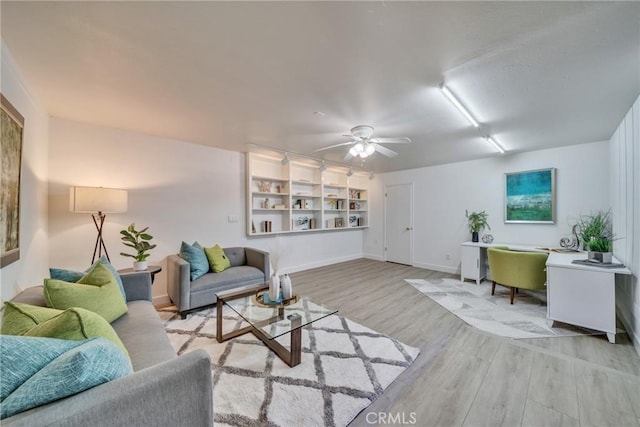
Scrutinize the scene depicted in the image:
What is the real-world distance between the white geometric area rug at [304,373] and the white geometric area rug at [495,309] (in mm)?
1209

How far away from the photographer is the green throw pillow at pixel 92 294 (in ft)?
4.89

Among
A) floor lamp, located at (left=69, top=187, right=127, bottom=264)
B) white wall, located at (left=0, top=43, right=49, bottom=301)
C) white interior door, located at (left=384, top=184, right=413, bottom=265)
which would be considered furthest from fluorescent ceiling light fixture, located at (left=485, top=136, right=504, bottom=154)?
white wall, located at (left=0, top=43, right=49, bottom=301)

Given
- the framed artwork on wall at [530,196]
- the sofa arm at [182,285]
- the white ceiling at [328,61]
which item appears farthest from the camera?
the framed artwork on wall at [530,196]

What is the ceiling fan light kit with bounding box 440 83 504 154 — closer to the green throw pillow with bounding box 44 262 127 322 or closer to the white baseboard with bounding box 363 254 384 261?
the green throw pillow with bounding box 44 262 127 322

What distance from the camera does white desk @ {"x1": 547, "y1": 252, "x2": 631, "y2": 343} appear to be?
2312 millimetres

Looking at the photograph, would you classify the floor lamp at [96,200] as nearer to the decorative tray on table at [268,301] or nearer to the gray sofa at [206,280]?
the gray sofa at [206,280]

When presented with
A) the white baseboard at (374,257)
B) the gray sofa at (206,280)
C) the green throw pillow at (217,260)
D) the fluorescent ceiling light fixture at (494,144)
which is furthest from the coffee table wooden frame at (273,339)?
the white baseboard at (374,257)

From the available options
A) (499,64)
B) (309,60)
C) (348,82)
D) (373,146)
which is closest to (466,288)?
(373,146)

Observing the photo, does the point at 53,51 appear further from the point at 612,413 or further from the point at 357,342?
the point at 612,413

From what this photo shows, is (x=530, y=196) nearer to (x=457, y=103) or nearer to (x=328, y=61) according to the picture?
(x=457, y=103)

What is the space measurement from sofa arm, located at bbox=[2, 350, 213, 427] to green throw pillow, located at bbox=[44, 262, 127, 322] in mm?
1042

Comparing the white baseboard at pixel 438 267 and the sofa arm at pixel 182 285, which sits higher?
the sofa arm at pixel 182 285

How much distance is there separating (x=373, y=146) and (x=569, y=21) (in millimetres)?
1970

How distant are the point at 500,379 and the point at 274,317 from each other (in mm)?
1823
